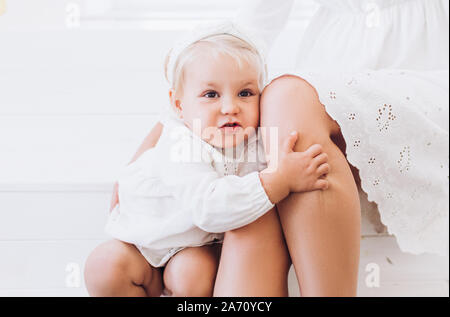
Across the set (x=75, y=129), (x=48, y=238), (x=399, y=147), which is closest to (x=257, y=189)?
(x=399, y=147)

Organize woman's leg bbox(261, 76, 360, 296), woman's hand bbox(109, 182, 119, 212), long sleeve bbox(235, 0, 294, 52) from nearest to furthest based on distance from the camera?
woman's leg bbox(261, 76, 360, 296) → woman's hand bbox(109, 182, 119, 212) → long sleeve bbox(235, 0, 294, 52)

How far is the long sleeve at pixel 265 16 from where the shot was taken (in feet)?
3.91

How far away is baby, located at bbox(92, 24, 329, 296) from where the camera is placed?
0.80 meters

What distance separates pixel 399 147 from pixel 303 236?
0.24 m

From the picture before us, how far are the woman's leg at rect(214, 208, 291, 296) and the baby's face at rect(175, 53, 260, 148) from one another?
6.2 inches

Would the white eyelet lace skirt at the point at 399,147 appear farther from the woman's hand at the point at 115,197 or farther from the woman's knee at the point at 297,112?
the woman's hand at the point at 115,197

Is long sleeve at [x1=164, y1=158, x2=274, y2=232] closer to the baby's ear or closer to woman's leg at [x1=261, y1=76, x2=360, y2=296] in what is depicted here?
woman's leg at [x1=261, y1=76, x2=360, y2=296]

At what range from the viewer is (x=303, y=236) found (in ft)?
2.40

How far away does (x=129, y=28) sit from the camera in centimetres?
156

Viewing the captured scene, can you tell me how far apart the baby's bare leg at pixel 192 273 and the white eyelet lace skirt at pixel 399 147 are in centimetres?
29

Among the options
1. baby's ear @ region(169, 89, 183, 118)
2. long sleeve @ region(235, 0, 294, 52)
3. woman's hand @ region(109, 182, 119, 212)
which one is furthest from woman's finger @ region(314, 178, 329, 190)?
long sleeve @ region(235, 0, 294, 52)

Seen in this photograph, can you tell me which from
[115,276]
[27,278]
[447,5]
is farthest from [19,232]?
[447,5]

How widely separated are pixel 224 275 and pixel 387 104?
0.39 m

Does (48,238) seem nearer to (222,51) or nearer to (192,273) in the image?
(192,273)
